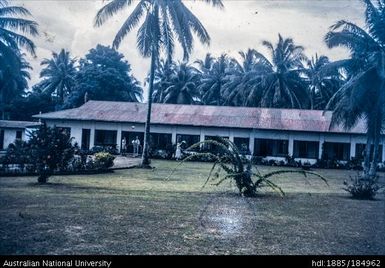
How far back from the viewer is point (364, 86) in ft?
56.1

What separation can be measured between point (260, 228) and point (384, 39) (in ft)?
45.5

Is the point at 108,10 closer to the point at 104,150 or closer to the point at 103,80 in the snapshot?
the point at 104,150

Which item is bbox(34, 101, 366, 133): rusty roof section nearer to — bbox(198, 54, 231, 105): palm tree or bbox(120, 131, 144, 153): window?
bbox(120, 131, 144, 153): window

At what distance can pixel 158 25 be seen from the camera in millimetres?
20266

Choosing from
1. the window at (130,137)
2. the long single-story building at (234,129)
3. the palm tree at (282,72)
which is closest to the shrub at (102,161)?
the long single-story building at (234,129)

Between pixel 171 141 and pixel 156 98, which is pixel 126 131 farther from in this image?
pixel 156 98

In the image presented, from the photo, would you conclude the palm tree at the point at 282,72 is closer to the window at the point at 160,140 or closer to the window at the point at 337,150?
the window at the point at 337,150

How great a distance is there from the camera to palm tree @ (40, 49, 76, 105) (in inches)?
1865

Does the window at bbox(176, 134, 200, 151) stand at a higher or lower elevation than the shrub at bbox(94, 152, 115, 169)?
higher

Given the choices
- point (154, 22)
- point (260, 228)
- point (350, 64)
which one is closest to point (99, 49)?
point (154, 22)

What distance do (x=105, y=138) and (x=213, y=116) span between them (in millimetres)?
9085

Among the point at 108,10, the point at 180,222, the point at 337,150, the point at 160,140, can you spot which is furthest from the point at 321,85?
the point at 180,222

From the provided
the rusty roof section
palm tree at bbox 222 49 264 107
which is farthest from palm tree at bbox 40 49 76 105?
palm tree at bbox 222 49 264 107

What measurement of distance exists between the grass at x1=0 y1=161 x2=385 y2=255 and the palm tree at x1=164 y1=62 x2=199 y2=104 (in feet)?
103
